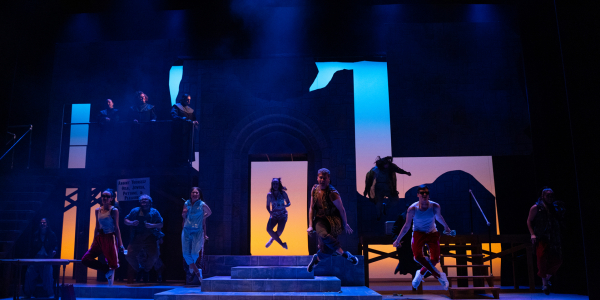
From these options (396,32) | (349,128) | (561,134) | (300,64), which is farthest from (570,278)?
(300,64)

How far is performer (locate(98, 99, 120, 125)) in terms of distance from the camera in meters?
11.1

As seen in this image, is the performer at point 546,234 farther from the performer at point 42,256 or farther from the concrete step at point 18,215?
the concrete step at point 18,215

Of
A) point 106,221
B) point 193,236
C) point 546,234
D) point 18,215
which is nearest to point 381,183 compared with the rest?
point 546,234

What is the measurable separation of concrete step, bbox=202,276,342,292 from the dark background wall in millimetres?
3110

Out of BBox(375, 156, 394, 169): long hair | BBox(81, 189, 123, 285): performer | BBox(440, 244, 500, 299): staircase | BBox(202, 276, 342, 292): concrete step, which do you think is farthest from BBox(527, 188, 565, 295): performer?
BBox(81, 189, 123, 285): performer

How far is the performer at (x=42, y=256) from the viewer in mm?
9117

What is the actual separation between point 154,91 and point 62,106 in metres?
2.56

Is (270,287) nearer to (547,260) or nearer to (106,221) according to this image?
(106,221)

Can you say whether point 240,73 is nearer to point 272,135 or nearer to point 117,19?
point 272,135

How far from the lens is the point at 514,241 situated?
9.92m

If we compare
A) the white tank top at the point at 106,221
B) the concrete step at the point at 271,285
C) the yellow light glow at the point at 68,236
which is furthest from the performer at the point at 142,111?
the concrete step at the point at 271,285

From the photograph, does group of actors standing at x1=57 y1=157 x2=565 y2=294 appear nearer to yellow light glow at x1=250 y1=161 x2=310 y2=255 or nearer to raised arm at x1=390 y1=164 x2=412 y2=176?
raised arm at x1=390 y1=164 x2=412 y2=176

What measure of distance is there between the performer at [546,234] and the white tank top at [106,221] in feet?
25.7

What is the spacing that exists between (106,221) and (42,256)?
6.83 ft
